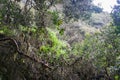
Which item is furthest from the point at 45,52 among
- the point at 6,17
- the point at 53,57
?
the point at 6,17

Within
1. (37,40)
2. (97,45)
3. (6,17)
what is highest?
(6,17)

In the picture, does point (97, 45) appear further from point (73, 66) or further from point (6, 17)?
point (6, 17)

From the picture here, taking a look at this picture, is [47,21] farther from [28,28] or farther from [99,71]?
[99,71]

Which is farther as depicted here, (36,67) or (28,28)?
(28,28)

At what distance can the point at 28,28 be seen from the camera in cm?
762

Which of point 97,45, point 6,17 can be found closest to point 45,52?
point 6,17

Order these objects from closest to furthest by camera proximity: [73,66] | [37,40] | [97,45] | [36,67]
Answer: [36,67], [73,66], [37,40], [97,45]

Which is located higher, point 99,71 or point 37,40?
point 37,40

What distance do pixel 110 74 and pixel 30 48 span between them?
2318mm

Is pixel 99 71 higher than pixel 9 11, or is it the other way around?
pixel 9 11

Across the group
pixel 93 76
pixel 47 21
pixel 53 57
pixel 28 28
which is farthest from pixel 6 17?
pixel 93 76

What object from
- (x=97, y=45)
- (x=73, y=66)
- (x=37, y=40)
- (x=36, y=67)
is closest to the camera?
(x=36, y=67)

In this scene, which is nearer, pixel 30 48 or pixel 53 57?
pixel 30 48

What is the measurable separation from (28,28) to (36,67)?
1.50 meters
